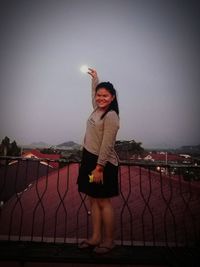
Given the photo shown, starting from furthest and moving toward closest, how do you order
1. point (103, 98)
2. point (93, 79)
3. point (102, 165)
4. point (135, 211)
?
point (135, 211), point (93, 79), point (103, 98), point (102, 165)

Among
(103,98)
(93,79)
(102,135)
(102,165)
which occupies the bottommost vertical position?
(102,165)

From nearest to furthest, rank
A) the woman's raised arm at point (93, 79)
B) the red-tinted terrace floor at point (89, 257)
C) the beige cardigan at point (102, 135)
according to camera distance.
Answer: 1. the beige cardigan at point (102, 135)
2. the red-tinted terrace floor at point (89, 257)
3. the woman's raised arm at point (93, 79)

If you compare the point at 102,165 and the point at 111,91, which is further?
the point at 111,91

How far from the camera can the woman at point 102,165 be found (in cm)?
206

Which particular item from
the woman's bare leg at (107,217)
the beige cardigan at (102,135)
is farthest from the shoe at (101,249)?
the beige cardigan at (102,135)

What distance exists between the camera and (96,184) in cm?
215

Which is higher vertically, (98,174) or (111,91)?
(111,91)

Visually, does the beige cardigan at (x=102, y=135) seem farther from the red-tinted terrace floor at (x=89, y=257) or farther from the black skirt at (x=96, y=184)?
the red-tinted terrace floor at (x=89, y=257)

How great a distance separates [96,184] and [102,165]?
9.9 inches

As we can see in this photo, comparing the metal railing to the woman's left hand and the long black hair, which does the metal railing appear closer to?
the woman's left hand

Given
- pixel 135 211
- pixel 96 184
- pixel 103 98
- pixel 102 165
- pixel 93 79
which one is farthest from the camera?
pixel 135 211

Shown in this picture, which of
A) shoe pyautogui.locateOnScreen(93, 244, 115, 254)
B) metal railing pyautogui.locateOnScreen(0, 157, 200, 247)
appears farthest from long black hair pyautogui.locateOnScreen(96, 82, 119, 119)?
shoe pyautogui.locateOnScreen(93, 244, 115, 254)

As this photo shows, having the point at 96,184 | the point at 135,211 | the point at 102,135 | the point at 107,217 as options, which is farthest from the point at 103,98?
the point at 135,211

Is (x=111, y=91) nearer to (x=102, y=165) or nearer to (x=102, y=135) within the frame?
(x=102, y=135)
